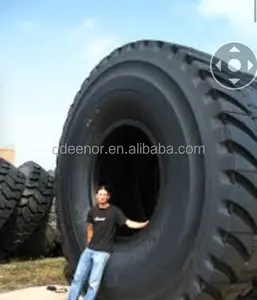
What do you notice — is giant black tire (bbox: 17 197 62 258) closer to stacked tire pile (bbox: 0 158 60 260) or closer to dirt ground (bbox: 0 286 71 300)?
stacked tire pile (bbox: 0 158 60 260)

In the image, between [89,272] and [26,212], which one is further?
[26,212]

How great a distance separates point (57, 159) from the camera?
511cm

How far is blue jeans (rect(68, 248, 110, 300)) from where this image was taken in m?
4.28

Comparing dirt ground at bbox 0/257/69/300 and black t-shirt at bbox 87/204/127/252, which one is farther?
dirt ground at bbox 0/257/69/300

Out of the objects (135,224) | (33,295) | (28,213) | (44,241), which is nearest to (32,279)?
(33,295)

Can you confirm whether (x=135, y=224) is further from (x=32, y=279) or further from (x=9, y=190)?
(x=9, y=190)

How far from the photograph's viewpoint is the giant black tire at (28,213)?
7652mm

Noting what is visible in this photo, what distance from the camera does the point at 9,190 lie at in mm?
7406

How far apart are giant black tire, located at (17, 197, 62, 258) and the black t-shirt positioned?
3.55 m

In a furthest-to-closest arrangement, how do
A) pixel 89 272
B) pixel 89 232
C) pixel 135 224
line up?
pixel 89 232, pixel 89 272, pixel 135 224

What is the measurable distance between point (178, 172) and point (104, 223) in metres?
1.04

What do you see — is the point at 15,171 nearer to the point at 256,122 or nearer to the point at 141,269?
the point at 141,269

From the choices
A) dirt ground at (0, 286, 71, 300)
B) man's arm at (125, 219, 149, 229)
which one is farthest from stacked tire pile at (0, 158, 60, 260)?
man's arm at (125, 219, 149, 229)

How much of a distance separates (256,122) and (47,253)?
5.60 metres
